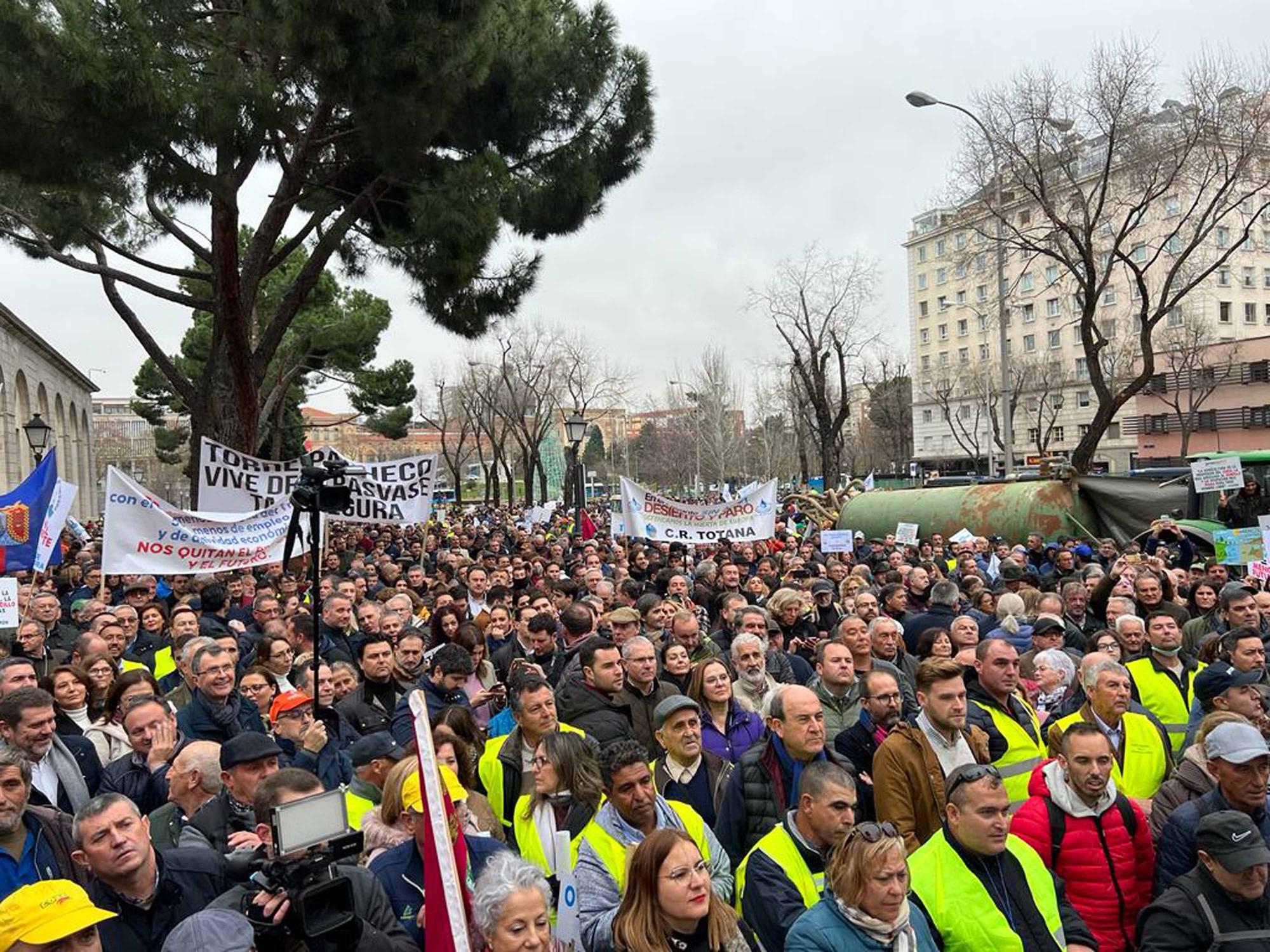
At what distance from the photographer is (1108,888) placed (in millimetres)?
4125

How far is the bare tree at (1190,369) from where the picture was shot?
1982 inches

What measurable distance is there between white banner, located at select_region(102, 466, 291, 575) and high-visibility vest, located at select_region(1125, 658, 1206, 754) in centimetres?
749

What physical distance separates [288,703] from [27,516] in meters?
7.02

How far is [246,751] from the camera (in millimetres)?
4426

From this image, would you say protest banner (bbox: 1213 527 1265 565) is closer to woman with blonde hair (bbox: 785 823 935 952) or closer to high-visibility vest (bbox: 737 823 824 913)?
high-visibility vest (bbox: 737 823 824 913)

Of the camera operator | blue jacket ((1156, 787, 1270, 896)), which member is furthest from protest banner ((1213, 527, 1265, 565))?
the camera operator

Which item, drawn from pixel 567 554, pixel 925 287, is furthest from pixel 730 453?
pixel 567 554

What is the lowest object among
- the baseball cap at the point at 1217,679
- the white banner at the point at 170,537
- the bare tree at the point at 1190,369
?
the baseball cap at the point at 1217,679

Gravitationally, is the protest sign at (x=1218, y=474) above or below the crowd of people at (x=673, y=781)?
above

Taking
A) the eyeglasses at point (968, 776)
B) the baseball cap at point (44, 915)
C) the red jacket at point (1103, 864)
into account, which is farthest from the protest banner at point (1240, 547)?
the baseball cap at point (44, 915)

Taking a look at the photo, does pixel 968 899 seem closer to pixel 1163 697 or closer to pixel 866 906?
pixel 866 906

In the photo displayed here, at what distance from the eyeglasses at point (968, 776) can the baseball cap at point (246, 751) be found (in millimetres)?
2752

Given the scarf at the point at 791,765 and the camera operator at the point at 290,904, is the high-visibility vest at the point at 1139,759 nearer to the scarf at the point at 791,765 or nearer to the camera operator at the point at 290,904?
the scarf at the point at 791,765

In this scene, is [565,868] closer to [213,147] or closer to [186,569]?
[186,569]
